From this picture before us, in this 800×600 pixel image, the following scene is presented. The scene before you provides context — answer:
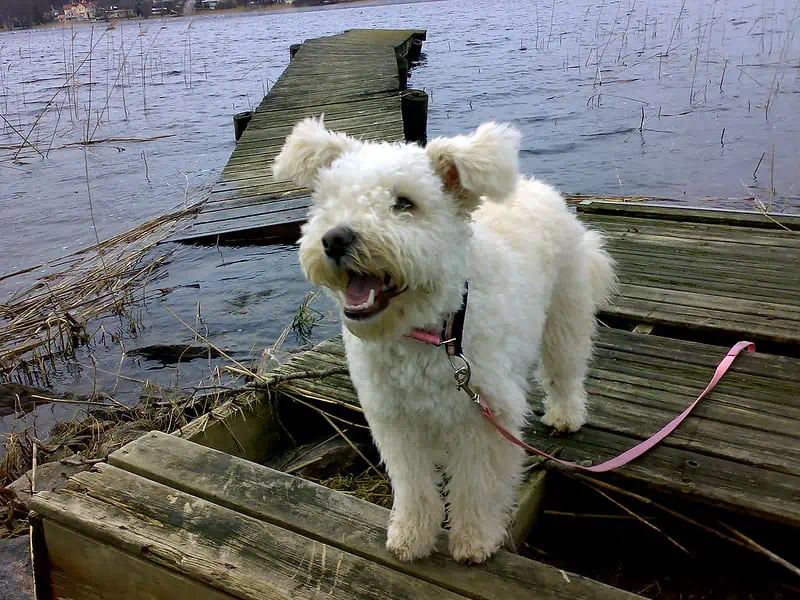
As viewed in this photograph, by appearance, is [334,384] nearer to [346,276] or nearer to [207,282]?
[346,276]

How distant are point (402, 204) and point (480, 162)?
320 mm

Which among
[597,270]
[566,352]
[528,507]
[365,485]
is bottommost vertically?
[365,485]

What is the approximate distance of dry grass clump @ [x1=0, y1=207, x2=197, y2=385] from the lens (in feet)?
21.2

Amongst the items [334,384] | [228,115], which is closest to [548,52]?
[228,115]

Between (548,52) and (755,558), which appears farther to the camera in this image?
(548,52)

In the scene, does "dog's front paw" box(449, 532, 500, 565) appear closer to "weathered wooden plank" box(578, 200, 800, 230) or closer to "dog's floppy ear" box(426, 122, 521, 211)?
"dog's floppy ear" box(426, 122, 521, 211)

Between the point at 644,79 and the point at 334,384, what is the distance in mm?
14033

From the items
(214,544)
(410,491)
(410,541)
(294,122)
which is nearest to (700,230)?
(410,491)

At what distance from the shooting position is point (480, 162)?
261cm

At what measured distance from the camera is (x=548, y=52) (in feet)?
69.7

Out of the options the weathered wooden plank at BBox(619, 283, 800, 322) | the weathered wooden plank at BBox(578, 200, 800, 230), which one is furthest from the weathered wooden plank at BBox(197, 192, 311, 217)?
the weathered wooden plank at BBox(619, 283, 800, 322)

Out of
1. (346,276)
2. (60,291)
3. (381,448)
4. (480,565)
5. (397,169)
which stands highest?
(397,169)

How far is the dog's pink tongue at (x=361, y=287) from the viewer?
2.46m

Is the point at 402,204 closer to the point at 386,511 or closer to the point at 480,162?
the point at 480,162
